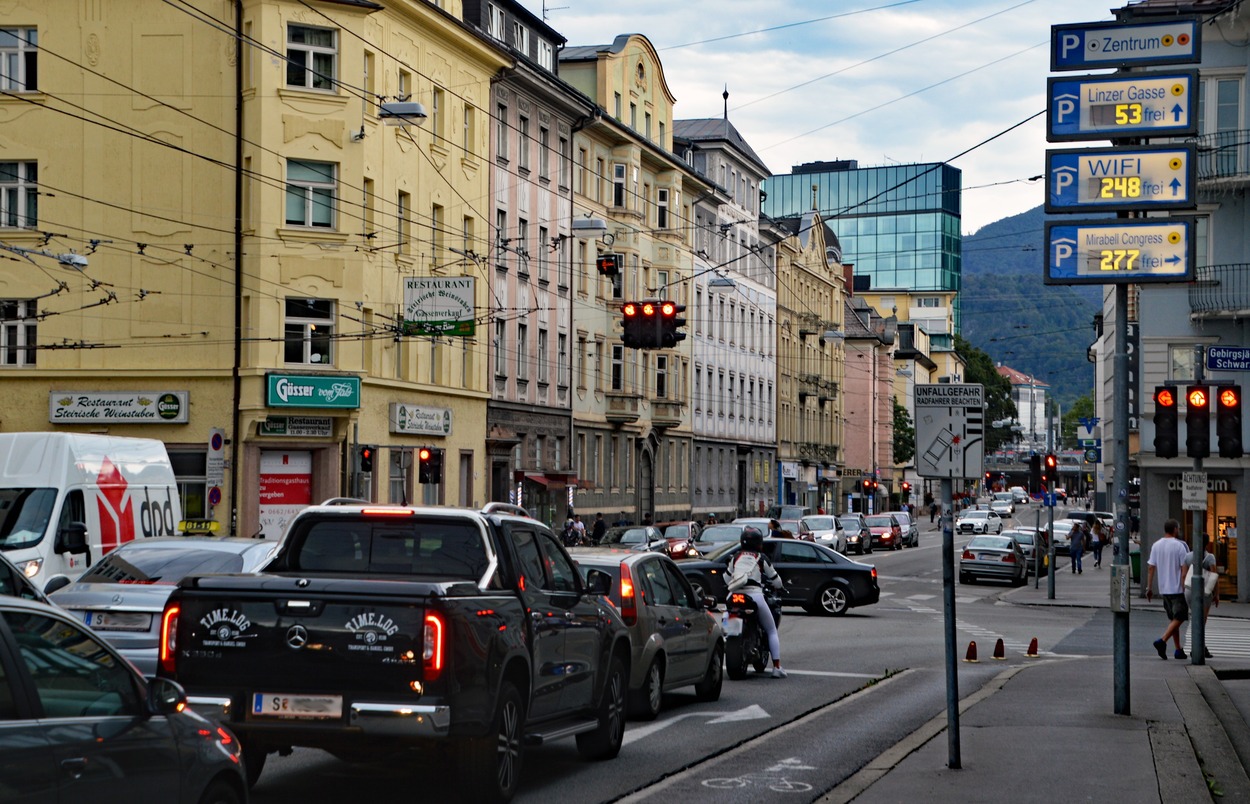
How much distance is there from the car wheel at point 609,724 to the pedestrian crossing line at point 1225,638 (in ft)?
43.2

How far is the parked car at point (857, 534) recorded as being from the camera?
6744 centimetres

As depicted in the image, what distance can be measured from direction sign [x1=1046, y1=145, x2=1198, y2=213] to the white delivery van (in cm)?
1245

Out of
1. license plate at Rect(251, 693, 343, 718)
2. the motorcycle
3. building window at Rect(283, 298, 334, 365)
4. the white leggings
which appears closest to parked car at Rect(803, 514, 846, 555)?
building window at Rect(283, 298, 334, 365)

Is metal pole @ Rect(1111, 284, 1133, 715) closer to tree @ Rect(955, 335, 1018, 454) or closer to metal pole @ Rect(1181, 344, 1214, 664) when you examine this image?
metal pole @ Rect(1181, 344, 1214, 664)

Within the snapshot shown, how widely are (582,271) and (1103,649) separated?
118 ft

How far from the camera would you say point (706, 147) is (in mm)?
78062

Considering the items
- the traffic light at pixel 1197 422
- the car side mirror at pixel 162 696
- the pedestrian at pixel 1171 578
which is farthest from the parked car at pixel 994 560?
the car side mirror at pixel 162 696

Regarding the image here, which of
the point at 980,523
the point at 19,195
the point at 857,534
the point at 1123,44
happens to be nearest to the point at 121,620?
the point at 1123,44

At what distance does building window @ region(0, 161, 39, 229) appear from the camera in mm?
42000

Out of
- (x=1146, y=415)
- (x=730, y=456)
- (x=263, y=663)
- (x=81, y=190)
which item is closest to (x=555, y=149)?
(x=81, y=190)

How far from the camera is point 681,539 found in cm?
4306

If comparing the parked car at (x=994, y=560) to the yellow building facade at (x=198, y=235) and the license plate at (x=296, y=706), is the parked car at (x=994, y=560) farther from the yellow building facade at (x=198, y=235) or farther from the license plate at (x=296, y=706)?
the license plate at (x=296, y=706)

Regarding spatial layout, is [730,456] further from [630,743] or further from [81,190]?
[630,743]

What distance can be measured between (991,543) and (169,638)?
42.9m
